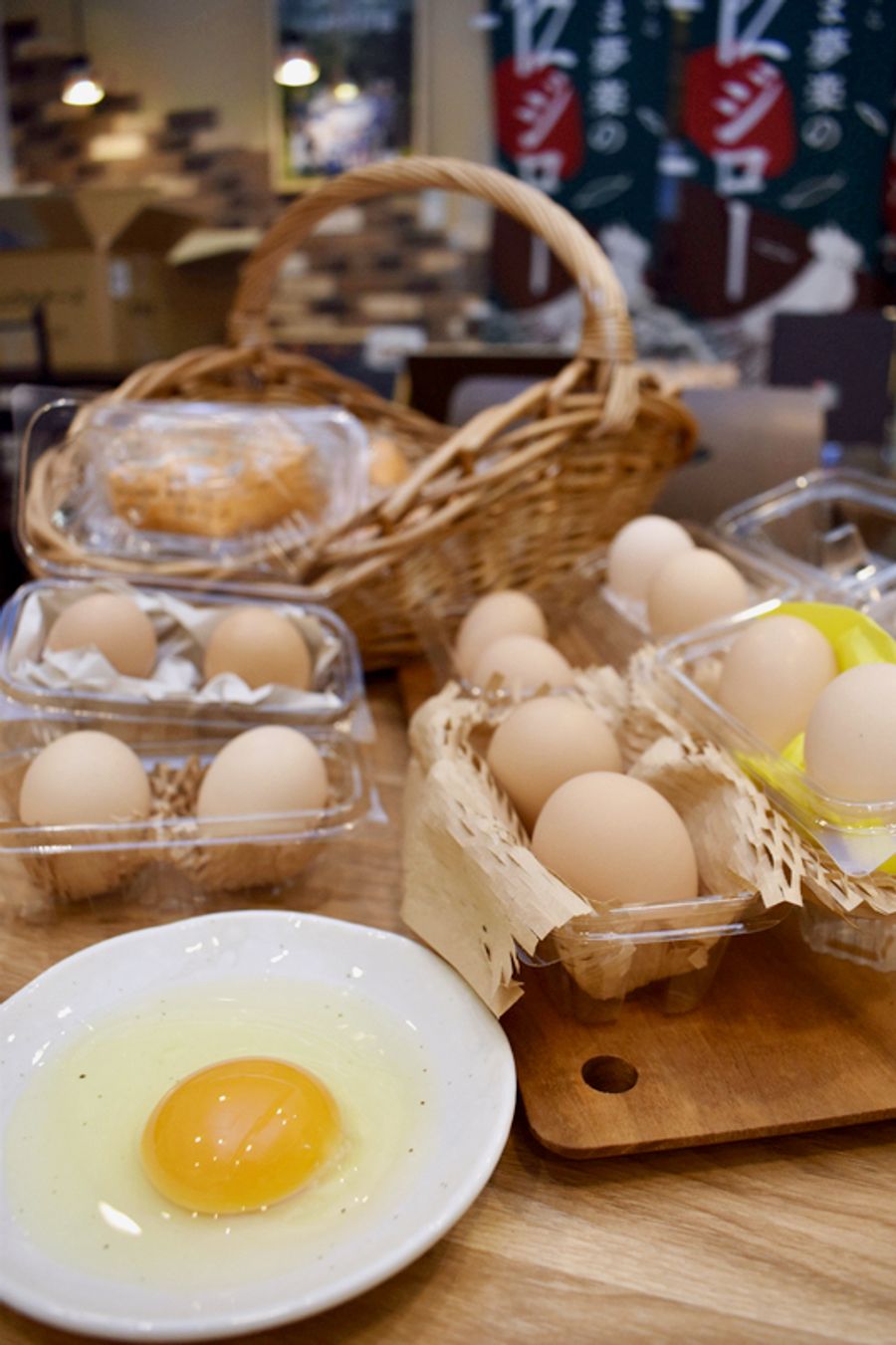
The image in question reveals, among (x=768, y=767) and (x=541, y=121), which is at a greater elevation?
(x=541, y=121)

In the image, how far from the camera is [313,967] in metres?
0.64

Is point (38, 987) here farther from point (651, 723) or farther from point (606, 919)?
point (651, 723)

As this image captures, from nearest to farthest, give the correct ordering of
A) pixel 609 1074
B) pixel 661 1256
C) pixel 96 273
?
pixel 661 1256
pixel 609 1074
pixel 96 273

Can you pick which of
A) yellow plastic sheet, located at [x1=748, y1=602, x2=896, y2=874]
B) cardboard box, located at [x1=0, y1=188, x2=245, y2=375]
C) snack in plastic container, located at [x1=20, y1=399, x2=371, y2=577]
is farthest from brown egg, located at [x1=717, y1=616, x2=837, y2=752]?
cardboard box, located at [x1=0, y1=188, x2=245, y2=375]

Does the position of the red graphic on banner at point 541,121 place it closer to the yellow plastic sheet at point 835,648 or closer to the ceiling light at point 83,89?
the ceiling light at point 83,89

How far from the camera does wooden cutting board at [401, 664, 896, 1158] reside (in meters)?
0.56

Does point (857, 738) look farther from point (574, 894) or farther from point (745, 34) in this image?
point (745, 34)

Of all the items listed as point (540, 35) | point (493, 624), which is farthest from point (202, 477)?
point (540, 35)

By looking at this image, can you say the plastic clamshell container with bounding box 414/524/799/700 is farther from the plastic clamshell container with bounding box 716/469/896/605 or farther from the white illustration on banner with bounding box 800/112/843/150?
the white illustration on banner with bounding box 800/112/843/150

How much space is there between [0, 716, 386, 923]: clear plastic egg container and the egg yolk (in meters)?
0.20

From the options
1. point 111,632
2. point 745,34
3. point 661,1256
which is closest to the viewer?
point 661,1256

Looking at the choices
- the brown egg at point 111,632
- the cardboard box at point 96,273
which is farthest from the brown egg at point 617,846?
the cardboard box at point 96,273

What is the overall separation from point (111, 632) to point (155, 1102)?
17.8 inches

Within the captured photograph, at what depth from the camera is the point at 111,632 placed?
2.92 feet
